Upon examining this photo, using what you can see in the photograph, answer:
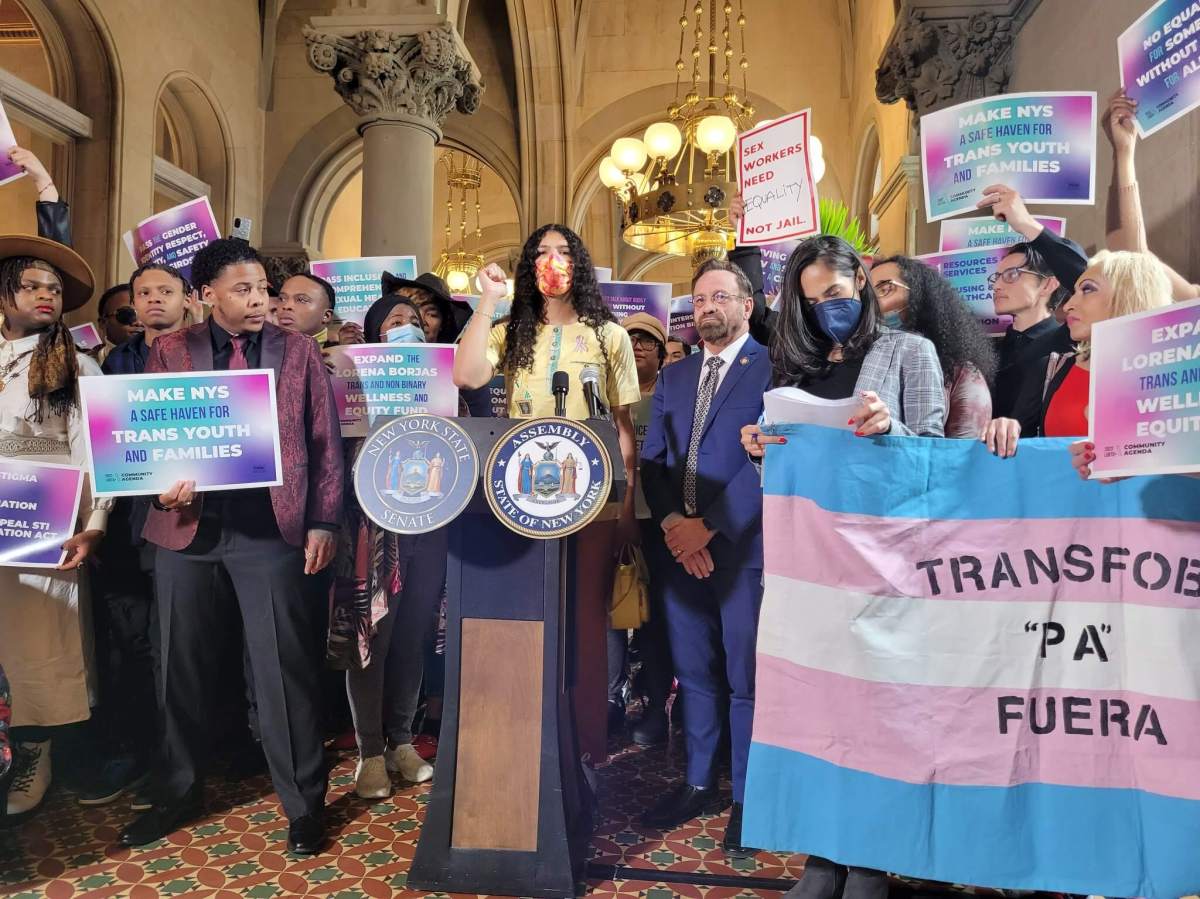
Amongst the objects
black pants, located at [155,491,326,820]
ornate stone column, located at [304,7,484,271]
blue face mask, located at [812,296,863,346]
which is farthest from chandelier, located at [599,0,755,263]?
black pants, located at [155,491,326,820]

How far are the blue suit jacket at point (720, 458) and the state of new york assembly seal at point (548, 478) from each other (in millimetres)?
759

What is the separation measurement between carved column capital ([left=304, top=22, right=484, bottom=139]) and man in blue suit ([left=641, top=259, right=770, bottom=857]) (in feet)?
14.6

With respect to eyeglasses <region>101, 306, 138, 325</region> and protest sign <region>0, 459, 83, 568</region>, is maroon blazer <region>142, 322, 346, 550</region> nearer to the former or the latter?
protest sign <region>0, 459, 83, 568</region>

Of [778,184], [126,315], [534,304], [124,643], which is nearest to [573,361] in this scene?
[534,304]

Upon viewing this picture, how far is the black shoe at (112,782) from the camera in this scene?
3225 mm

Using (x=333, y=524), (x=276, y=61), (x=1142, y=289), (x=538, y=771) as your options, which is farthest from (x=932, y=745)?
(x=276, y=61)

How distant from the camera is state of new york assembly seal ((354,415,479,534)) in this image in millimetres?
2412

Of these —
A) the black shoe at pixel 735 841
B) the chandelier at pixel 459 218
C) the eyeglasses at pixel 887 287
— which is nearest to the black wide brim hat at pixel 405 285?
the eyeglasses at pixel 887 287

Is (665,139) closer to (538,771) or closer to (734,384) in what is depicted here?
(734,384)

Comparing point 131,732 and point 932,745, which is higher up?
point 932,745

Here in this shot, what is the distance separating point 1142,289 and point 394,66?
5780 mm

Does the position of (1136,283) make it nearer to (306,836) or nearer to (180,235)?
(306,836)

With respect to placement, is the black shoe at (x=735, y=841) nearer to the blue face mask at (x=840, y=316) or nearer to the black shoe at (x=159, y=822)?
the blue face mask at (x=840, y=316)

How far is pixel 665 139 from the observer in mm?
7328
